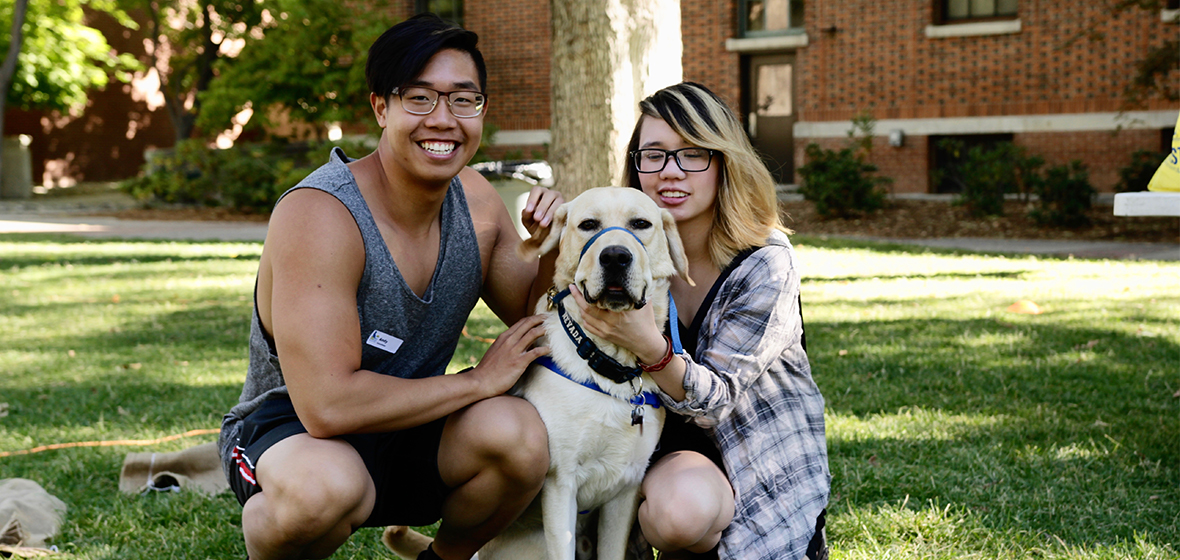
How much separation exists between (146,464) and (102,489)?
0.62 ft

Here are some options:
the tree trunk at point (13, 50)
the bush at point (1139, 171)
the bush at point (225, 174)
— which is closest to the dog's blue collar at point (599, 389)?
the bush at point (1139, 171)

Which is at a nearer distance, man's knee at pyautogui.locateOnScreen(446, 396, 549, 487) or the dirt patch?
man's knee at pyautogui.locateOnScreen(446, 396, 549, 487)

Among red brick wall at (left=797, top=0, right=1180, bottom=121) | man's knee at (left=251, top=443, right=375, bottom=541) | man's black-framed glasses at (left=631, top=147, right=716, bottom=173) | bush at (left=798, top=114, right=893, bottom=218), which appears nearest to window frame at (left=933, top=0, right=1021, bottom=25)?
red brick wall at (left=797, top=0, right=1180, bottom=121)

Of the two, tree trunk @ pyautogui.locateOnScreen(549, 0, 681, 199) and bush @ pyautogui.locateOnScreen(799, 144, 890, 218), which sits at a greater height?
tree trunk @ pyautogui.locateOnScreen(549, 0, 681, 199)

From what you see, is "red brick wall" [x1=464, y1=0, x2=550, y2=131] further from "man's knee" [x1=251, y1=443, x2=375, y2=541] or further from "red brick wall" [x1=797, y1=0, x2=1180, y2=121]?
"man's knee" [x1=251, y1=443, x2=375, y2=541]

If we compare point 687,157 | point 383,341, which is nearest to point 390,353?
point 383,341

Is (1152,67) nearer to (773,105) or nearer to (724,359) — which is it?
(773,105)

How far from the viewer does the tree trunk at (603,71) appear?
459 cm

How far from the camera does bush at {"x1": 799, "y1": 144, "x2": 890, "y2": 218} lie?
13023 mm

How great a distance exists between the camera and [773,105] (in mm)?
17156

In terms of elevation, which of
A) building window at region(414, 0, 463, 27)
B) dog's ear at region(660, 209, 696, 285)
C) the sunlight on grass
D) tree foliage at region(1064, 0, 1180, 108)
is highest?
building window at region(414, 0, 463, 27)

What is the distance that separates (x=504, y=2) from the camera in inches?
714

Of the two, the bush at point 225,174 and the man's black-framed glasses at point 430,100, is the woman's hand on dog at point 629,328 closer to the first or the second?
the man's black-framed glasses at point 430,100

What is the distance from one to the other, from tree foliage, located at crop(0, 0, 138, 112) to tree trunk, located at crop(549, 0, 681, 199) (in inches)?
813
